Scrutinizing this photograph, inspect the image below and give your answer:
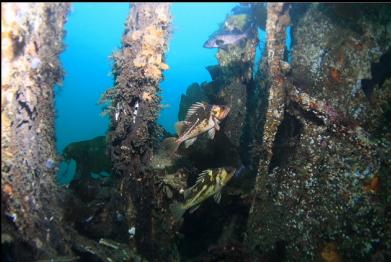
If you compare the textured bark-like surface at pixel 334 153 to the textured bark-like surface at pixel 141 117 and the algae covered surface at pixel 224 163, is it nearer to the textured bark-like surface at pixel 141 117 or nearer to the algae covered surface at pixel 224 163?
the algae covered surface at pixel 224 163

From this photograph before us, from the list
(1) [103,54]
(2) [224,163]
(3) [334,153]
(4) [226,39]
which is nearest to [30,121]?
(2) [224,163]

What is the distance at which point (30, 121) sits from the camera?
10.4ft

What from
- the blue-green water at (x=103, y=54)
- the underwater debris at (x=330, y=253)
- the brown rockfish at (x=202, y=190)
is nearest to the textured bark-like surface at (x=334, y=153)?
the underwater debris at (x=330, y=253)

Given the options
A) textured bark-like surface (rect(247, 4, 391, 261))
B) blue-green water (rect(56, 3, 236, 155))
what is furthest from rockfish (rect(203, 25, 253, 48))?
blue-green water (rect(56, 3, 236, 155))

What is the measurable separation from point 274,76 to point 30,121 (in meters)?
3.14

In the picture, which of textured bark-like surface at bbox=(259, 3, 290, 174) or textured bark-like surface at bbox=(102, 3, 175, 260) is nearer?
textured bark-like surface at bbox=(102, 3, 175, 260)

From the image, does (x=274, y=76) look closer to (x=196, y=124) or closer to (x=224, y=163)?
(x=196, y=124)

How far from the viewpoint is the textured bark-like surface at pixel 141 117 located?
4.14 metres

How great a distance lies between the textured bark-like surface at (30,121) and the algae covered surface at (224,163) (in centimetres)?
2

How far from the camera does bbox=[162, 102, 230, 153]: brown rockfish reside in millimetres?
4086

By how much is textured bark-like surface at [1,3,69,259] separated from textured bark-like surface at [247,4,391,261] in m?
2.59

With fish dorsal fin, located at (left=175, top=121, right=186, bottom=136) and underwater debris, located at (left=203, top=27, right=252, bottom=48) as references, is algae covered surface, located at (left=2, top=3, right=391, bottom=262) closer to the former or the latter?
fish dorsal fin, located at (left=175, top=121, right=186, bottom=136)

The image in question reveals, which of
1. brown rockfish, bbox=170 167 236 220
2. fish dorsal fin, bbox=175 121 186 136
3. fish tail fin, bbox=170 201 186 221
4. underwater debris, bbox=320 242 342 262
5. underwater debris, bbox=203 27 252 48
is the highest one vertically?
underwater debris, bbox=203 27 252 48

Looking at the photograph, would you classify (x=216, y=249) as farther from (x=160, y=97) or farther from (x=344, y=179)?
(x=160, y=97)
